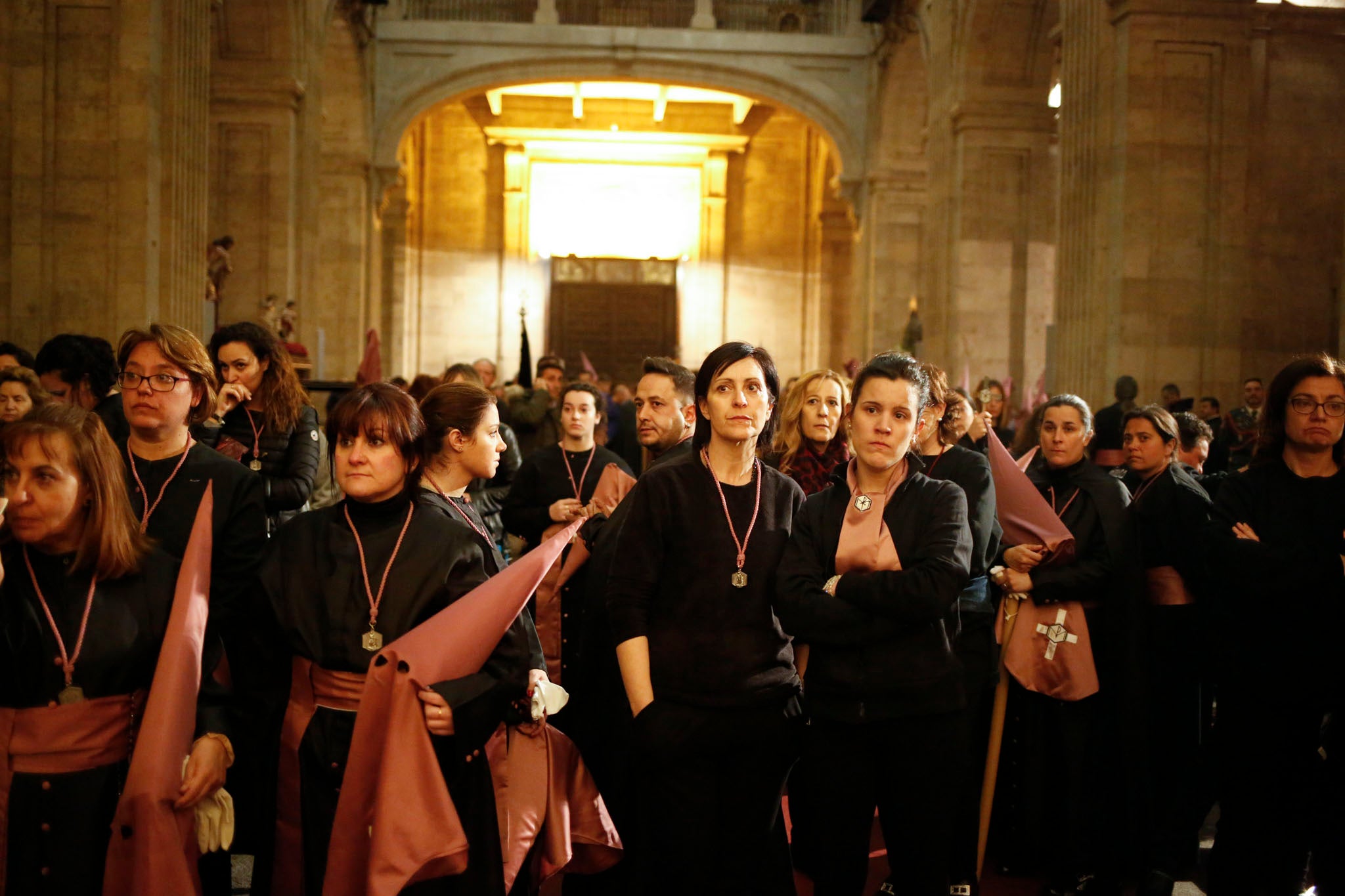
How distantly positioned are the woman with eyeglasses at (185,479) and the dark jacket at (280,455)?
1111 millimetres

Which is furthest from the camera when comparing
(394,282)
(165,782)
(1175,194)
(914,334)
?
(394,282)

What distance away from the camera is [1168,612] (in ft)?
14.7

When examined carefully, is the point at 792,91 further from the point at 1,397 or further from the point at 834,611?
the point at 834,611

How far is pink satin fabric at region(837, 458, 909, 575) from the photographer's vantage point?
3.16 metres

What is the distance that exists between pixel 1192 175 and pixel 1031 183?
4.90 m

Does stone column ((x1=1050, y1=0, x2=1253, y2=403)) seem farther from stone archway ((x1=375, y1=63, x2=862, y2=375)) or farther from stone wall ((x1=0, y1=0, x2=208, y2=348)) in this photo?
stone archway ((x1=375, y1=63, x2=862, y2=375))

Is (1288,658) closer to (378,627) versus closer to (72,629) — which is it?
(378,627)

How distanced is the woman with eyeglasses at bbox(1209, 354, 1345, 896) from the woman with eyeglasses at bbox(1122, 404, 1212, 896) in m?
0.60

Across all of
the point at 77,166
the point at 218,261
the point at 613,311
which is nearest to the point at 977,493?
the point at 77,166

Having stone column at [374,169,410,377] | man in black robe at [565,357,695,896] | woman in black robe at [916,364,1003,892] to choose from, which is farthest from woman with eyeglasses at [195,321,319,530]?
stone column at [374,169,410,377]

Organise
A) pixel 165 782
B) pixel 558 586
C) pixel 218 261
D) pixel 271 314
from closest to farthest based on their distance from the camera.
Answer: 1. pixel 165 782
2. pixel 558 586
3. pixel 218 261
4. pixel 271 314

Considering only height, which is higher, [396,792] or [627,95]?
[627,95]

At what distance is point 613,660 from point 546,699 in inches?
33.3

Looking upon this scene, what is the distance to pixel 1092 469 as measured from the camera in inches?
170
